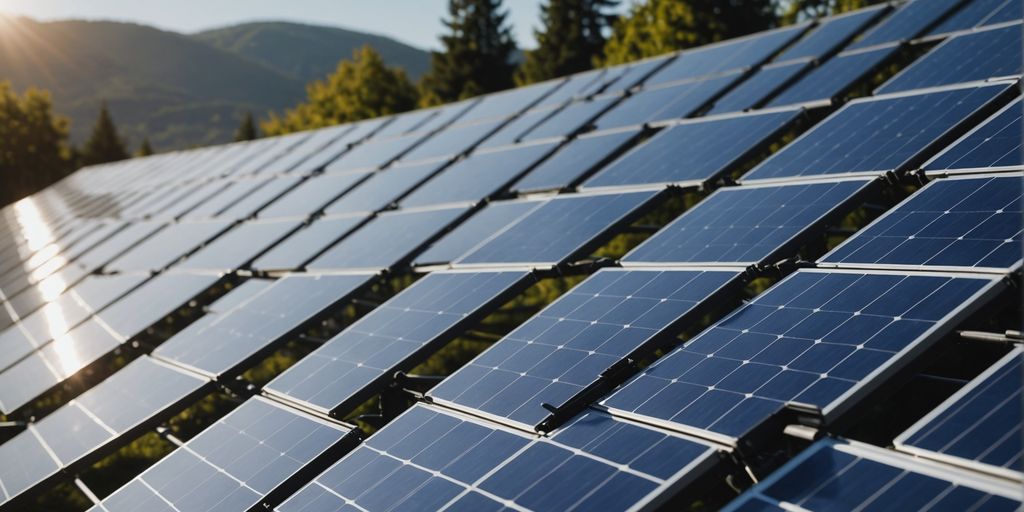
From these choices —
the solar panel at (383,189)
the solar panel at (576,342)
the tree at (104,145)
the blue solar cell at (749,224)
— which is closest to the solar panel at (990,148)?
the blue solar cell at (749,224)

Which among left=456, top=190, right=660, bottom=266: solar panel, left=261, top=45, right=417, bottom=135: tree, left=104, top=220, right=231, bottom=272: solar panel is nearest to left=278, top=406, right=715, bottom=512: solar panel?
left=456, top=190, right=660, bottom=266: solar panel

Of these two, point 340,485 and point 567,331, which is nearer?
point 340,485

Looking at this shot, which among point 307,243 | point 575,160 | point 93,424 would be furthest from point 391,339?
point 307,243

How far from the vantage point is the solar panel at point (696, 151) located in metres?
11.1

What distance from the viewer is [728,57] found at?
16.7 metres

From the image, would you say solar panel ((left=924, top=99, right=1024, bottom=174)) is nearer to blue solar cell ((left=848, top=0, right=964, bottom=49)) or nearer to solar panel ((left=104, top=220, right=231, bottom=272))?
blue solar cell ((left=848, top=0, right=964, bottom=49))

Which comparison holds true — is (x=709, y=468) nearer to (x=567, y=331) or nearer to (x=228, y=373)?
(x=567, y=331)

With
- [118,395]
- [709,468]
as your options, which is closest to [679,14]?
[118,395]

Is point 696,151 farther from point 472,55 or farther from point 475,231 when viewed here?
point 472,55

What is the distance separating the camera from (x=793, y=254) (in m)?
8.05

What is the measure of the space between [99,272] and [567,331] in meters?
13.8

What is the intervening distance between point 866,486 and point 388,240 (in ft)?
29.9

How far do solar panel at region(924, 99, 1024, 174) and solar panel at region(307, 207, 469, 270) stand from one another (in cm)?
668

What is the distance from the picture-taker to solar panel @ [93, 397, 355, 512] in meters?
7.56
